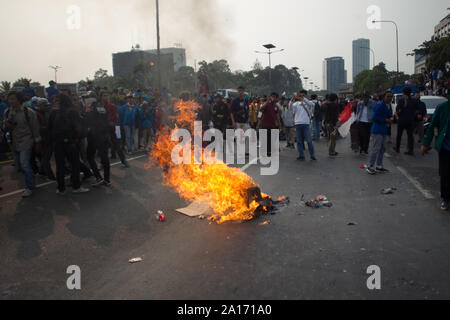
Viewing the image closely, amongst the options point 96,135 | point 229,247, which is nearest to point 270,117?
point 96,135

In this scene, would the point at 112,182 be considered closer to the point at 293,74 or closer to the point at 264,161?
the point at 264,161

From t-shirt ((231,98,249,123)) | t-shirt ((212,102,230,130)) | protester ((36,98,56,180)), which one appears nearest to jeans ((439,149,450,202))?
t-shirt ((212,102,230,130))

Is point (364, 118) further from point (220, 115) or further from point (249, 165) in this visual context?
point (220, 115)

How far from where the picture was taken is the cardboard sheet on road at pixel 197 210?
5768 mm

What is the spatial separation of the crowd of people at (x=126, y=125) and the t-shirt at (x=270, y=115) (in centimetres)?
3

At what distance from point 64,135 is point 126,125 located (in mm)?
6009

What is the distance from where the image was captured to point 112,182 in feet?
28.0

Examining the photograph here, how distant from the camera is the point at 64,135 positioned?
293 inches

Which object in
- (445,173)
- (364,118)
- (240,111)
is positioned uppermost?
(240,111)

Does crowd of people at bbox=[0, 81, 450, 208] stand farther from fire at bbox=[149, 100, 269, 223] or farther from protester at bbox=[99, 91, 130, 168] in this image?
fire at bbox=[149, 100, 269, 223]

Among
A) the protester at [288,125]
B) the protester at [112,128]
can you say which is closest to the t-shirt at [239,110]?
the protester at [288,125]
